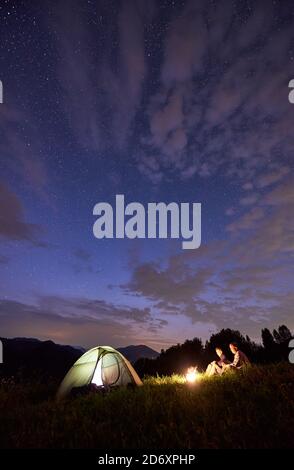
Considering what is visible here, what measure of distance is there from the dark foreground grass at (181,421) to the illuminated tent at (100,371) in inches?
133

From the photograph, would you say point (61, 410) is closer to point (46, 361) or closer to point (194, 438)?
point (194, 438)

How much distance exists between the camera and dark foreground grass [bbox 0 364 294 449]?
483cm

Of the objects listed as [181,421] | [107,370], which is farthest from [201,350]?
[181,421]

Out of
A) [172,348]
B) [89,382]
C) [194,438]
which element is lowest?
[172,348]

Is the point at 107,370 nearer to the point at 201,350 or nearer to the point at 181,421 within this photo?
the point at 181,421

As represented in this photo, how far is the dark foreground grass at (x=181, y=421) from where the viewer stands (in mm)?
4828

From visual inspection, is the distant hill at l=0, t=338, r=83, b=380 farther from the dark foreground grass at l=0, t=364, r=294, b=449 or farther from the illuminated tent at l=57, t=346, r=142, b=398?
the dark foreground grass at l=0, t=364, r=294, b=449

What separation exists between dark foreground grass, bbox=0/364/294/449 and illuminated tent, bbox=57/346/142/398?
11.1ft

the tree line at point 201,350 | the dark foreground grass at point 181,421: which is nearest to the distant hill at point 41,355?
the tree line at point 201,350

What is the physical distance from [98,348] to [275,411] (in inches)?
319

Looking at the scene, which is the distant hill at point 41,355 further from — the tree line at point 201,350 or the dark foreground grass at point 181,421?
the dark foreground grass at point 181,421

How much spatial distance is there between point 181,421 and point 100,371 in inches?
274
